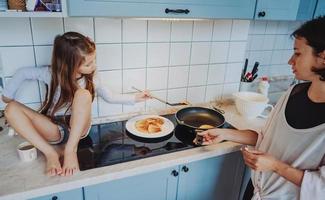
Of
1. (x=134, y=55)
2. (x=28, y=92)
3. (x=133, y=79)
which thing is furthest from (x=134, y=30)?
(x=28, y=92)

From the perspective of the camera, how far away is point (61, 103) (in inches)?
44.8

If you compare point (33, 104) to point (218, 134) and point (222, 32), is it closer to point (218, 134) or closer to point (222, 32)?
point (218, 134)

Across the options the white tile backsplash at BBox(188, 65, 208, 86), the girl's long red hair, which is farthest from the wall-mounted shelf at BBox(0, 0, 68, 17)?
the white tile backsplash at BBox(188, 65, 208, 86)

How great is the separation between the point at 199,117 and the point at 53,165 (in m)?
0.79

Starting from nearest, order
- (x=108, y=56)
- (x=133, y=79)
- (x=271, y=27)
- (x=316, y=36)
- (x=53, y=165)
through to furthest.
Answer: (x=316, y=36) < (x=53, y=165) < (x=108, y=56) < (x=133, y=79) < (x=271, y=27)

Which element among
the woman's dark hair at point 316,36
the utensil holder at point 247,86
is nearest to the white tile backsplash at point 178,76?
the utensil holder at point 247,86

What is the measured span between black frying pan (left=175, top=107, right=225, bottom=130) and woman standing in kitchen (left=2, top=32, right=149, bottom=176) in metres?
0.51

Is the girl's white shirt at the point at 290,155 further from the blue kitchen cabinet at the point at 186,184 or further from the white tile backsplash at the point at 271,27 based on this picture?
the white tile backsplash at the point at 271,27

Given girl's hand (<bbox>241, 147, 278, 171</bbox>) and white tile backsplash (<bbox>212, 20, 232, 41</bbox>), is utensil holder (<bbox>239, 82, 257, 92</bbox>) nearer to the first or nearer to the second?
white tile backsplash (<bbox>212, 20, 232, 41</bbox>)

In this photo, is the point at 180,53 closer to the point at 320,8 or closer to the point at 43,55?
the point at 43,55

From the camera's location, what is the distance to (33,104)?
4.21ft

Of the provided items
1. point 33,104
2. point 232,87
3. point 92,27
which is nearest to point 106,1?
point 92,27

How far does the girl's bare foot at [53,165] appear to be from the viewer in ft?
3.10

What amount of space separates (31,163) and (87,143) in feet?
0.80
